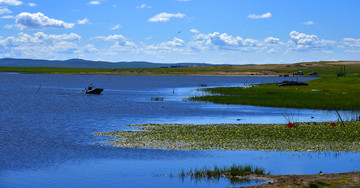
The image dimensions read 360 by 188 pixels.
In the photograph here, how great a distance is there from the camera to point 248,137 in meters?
35.5

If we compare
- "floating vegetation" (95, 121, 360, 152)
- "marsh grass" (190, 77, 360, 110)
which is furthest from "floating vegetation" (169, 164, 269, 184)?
"marsh grass" (190, 77, 360, 110)

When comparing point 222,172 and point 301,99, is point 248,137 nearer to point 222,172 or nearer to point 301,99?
point 222,172

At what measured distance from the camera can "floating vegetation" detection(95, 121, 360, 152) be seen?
31.8 metres

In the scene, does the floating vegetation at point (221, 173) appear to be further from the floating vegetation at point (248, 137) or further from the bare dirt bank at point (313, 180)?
the floating vegetation at point (248, 137)

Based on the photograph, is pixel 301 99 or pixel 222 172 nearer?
pixel 222 172

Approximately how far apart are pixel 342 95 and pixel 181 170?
53.5m

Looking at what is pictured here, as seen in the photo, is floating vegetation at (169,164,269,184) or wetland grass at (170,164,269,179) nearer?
floating vegetation at (169,164,269,184)

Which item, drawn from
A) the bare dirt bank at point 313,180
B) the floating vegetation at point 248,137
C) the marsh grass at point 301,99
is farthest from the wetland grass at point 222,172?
the marsh grass at point 301,99

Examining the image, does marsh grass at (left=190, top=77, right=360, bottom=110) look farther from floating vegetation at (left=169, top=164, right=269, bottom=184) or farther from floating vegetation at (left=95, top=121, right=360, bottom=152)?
floating vegetation at (left=169, top=164, right=269, bottom=184)

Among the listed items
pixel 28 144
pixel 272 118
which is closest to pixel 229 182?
pixel 28 144

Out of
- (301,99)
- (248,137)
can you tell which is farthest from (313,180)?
(301,99)

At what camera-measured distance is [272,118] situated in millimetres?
51938

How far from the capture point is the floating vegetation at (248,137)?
1252 inches

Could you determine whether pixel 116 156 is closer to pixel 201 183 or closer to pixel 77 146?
pixel 77 146
